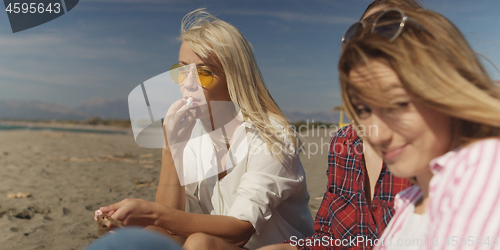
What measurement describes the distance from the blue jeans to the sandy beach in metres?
1.64

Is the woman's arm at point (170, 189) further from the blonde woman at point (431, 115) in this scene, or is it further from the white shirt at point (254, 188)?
the blonde woman at point (431, 115)

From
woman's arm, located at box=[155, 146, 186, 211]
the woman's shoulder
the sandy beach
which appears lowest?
the sandy beach

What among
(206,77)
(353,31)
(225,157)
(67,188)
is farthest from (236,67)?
(67,188)

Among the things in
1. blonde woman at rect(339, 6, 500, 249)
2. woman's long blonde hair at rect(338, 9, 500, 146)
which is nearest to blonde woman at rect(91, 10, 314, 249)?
blonde woman at rect(339, 6, 500, 249)

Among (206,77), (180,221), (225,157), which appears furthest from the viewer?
(225,157)

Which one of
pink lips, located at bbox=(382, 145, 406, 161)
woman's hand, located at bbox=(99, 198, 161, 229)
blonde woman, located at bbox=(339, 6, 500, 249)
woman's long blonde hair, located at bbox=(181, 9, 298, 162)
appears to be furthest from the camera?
woman's long blonde hair, located at bbox=(181, 9, 298, 162)

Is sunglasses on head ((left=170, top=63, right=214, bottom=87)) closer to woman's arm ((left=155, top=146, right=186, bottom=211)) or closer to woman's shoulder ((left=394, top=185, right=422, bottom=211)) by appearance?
woman's arm ((left=155, top=146, right=186, bottom=211))

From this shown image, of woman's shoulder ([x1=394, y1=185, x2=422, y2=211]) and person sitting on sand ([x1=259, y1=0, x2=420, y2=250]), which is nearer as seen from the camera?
woman's shoulder ([x1=394, y1=185, x2=422, y2=211])

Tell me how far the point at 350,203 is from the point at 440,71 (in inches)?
39.5

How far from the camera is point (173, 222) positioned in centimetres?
186

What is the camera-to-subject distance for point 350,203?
1.75m

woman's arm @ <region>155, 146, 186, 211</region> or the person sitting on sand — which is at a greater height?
the person sitting on sand

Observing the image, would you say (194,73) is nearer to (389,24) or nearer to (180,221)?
(180,221)

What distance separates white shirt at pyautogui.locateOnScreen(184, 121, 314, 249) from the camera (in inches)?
76.8
